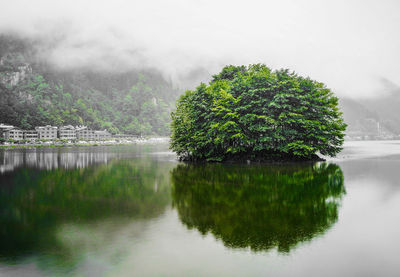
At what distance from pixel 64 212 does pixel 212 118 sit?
2766 cm

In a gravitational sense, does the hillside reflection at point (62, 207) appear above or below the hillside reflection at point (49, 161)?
below

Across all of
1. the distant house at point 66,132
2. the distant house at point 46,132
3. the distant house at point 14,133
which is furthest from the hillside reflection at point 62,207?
the distant house at point 66,132

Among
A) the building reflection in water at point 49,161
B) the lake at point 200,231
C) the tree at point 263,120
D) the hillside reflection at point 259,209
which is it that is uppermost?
the tree at point 263,120

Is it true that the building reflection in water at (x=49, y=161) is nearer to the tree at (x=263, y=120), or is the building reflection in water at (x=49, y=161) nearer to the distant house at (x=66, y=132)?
the tree at (x=263, y=120)

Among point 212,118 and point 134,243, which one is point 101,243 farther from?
point 212,118

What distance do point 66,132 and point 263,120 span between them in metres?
145

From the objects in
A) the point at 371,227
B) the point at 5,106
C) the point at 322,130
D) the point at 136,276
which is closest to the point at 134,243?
the point at 136,276

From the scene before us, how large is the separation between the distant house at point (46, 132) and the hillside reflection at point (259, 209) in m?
140

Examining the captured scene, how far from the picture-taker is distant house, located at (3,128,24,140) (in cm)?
12612

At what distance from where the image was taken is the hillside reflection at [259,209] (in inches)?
379

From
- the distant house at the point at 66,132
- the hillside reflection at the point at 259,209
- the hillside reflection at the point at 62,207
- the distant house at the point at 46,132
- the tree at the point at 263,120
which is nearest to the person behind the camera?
the hillside reflection at the point at 62,207

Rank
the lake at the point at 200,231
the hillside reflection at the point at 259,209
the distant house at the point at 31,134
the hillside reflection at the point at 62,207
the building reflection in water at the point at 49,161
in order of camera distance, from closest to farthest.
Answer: the lake at the point at 200,231, the hillside reflection at the point at 62,207, the hillside reflection at the point at 259,209, the building reflection in water at the point at 49,161, the distant house at the point at 31,134

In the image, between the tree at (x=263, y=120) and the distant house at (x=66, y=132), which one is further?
the distant house at (x=66, y=132)

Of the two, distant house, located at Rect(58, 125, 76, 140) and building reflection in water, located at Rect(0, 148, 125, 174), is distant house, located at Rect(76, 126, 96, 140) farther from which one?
building reflection in water, located at Rect(0, 148, 125, 174)
